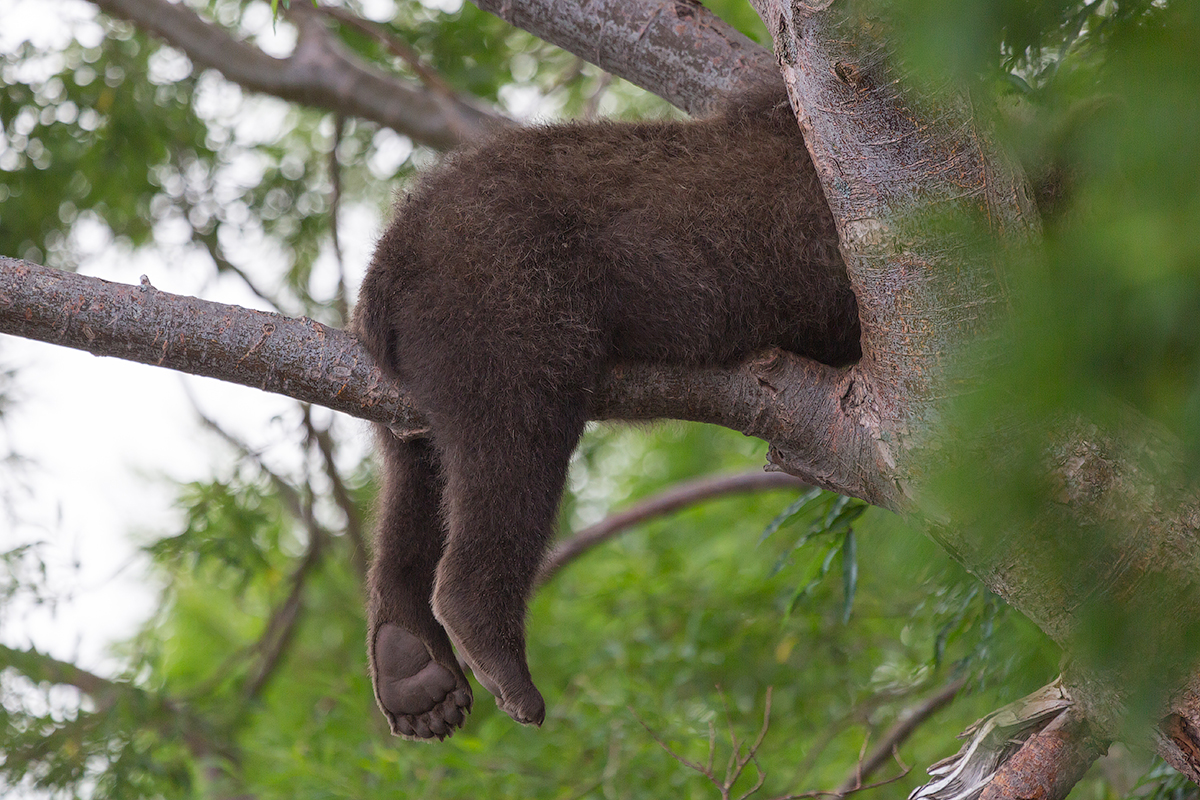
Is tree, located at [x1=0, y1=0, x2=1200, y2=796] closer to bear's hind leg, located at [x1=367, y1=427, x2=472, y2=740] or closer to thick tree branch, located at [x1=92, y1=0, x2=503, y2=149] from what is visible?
bear's hind leg, located at [x1=367, y1=427, x2=472, y2=740]

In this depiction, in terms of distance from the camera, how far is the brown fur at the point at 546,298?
2545 millimetres

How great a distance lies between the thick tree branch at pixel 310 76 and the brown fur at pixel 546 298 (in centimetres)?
310

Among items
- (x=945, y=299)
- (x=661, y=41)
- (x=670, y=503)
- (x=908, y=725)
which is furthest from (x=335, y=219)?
(x=945, y=299)

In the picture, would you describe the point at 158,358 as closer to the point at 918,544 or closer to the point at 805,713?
the point at 918,544

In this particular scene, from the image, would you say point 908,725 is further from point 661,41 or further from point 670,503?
point 661,41

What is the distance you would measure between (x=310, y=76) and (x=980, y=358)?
5221mm

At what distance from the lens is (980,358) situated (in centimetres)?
126

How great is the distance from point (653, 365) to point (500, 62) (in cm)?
438

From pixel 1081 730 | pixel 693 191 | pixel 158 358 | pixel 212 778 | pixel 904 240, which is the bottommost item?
pixel 212 778

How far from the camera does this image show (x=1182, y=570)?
1903mm

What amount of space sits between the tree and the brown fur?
147mm

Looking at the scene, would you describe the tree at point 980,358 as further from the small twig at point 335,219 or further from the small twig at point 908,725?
the small twig at point 335,219

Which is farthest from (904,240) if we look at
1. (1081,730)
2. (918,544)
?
(1081,730)

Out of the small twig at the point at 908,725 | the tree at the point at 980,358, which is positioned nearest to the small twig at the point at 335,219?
the tree at the point at 980,358
